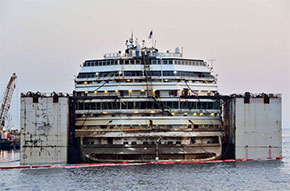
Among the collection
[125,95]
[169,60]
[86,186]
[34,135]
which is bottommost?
[86,186]

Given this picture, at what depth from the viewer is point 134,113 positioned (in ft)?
230

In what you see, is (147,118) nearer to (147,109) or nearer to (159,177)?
(147,109)

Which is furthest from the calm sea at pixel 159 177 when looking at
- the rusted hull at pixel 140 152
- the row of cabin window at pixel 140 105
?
the row of cabin window at pixel 140 105

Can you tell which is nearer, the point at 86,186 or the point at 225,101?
the point at 86,186

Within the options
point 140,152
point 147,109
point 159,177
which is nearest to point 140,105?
point 147,109

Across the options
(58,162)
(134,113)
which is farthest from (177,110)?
(58,162)

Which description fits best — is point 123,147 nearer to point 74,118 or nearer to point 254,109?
point 74,118

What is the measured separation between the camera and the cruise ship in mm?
68000

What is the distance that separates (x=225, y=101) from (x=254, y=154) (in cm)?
815

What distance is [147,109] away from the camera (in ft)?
231

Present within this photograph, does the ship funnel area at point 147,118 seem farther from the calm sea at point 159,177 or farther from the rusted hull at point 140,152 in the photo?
the calm sea at point 159,177

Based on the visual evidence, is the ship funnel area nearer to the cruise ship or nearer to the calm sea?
the cruise ship

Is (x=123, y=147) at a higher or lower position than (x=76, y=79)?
lower

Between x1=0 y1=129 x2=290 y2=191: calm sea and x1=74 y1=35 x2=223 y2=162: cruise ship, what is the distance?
2.31m
